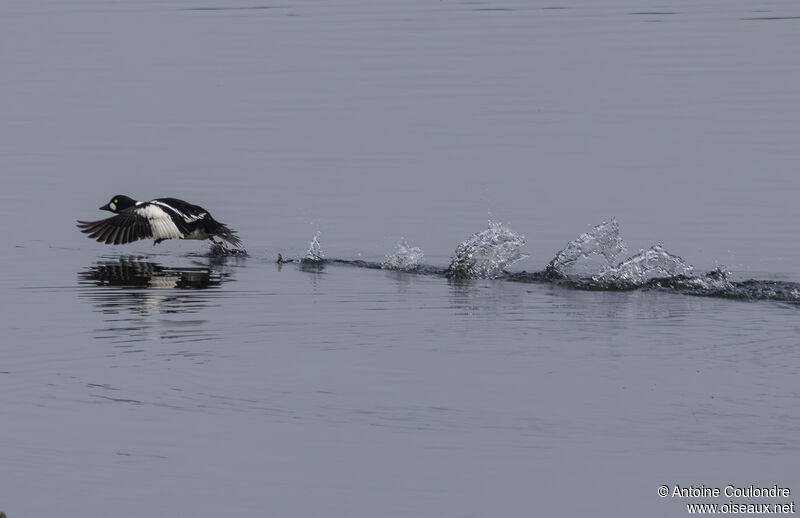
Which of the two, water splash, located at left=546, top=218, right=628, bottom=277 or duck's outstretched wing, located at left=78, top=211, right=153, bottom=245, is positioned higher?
A: duck's outstretched wing, located at left=78, top=211, right=153, bottom=245

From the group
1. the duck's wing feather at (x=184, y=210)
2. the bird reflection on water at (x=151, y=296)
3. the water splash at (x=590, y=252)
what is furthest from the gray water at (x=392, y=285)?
the duck's wing feather at (x=184, y=210)

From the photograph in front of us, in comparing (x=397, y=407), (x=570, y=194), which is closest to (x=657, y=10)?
(x=570, y=194)

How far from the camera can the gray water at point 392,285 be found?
887 centimetres

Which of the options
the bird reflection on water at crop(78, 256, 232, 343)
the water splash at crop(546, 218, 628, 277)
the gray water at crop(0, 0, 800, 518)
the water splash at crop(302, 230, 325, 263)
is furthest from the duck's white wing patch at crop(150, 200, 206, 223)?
the water splash at crop(546, 218, 628, 277)

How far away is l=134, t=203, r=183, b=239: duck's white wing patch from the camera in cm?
1705

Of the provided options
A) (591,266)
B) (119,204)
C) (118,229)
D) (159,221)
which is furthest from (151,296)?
(591,266)

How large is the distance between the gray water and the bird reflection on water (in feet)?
0.18

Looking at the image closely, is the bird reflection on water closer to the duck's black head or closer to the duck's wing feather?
the duck's wing feather

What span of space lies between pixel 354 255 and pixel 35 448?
24.2 feet

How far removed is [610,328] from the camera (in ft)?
40.7

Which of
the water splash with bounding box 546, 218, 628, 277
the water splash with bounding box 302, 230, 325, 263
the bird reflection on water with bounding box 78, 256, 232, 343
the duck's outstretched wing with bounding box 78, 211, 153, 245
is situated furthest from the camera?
the duck's outstretched wing with bounding box 78, 211, 153, 245

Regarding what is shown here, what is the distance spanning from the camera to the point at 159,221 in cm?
1714

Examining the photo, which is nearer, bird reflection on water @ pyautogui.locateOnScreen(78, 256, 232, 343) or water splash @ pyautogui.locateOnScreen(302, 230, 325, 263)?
bird reflection on water @ pyautogui.locateOnScreen(78, 256, 232, 343)

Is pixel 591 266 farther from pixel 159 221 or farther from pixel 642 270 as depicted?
pixel 159 221
